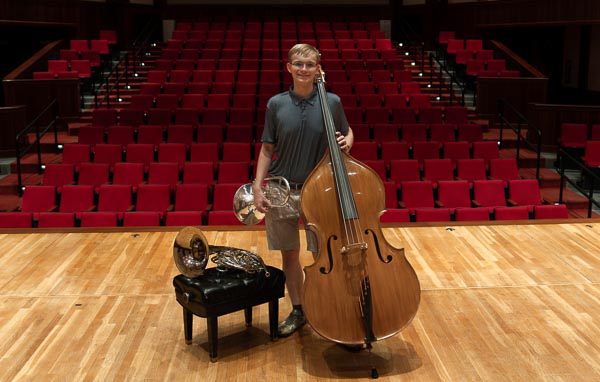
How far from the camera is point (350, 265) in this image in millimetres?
1760

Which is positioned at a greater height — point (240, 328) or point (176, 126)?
point (176, 126)

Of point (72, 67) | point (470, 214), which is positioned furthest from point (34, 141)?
point (470, 214)

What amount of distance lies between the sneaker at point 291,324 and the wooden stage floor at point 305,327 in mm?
26

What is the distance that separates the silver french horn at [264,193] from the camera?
1.96 metres

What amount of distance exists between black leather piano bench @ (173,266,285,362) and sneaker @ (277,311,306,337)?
46mm

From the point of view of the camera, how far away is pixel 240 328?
216 cm

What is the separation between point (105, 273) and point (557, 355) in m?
1.64

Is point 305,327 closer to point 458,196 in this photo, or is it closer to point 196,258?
point 196,258

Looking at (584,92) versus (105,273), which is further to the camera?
(584,92)

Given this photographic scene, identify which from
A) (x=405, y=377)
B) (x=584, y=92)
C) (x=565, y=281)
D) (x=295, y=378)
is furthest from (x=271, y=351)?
(x=584, y=92)

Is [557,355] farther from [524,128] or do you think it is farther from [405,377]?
[524,128]

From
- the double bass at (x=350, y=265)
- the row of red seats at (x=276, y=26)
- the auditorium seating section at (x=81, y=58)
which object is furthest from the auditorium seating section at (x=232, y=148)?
the double bass at (x=350, y=265)

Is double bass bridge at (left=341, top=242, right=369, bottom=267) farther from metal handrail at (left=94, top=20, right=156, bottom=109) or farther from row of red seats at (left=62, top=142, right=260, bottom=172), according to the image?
metal handrail at (left=94, top=20, right=156, bottom=109)

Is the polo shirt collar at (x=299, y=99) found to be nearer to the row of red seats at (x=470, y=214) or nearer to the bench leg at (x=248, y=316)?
the bench leg at (x=248, y=316)
